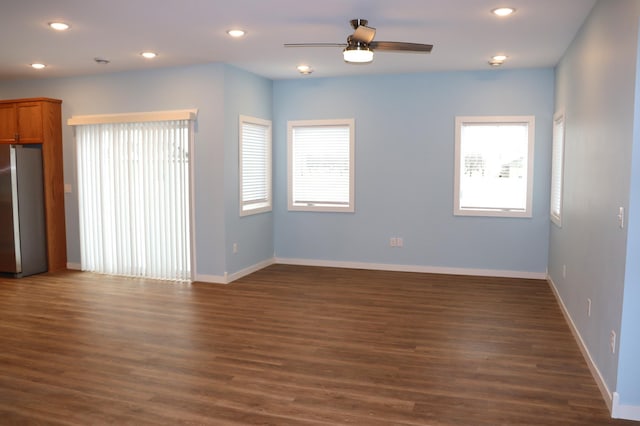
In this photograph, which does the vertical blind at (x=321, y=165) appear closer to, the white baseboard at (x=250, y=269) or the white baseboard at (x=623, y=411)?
the white baseboard at (x=250, y=269)

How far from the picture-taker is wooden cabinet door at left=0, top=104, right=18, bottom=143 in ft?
22.9

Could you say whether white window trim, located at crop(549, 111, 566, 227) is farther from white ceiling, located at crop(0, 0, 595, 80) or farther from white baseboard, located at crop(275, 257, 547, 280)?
white baseboard, located at crop(275, 257, 547, 280)

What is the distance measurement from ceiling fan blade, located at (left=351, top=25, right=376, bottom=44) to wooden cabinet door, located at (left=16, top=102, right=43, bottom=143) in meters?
4.91

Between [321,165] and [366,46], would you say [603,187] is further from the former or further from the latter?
[321,165]

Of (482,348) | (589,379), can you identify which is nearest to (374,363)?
(482,348)

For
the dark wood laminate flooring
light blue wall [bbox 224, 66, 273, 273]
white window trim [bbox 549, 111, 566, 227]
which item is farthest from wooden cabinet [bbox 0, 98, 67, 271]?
white window trim [bbox 549, 111, 566, 227]

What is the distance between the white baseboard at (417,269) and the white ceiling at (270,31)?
8.55 ft

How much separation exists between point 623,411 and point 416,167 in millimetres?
4415

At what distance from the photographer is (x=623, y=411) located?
2.91 metres

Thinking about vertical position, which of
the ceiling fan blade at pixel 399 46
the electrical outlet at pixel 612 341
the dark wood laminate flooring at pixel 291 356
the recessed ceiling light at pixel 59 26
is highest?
the recessed ceiling light at pixel 59 26

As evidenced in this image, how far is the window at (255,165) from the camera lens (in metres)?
6.63

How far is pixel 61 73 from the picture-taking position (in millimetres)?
6684

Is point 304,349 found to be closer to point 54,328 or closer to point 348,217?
point 54,328

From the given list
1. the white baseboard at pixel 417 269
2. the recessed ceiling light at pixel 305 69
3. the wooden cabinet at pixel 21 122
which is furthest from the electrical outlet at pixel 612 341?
the wooden cabinet at pixel 21 122
